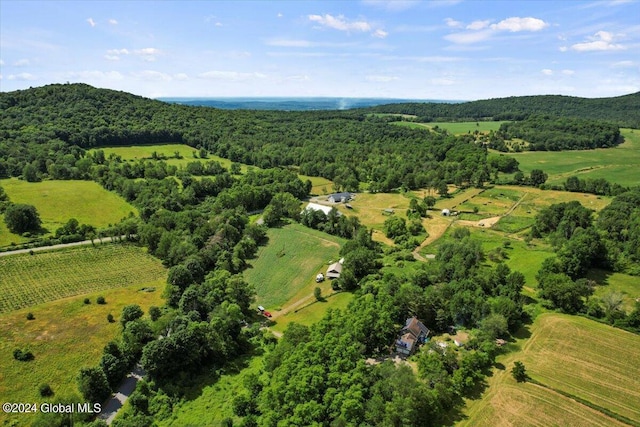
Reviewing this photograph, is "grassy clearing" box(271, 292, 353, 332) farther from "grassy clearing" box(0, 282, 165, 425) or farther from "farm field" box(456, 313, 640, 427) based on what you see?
"farm field" box(456, 313, 640, 427)

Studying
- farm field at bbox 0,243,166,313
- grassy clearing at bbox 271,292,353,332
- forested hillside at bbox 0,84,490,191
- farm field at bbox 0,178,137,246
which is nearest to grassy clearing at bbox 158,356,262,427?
grassy clearing at bbox 271,292,353,332

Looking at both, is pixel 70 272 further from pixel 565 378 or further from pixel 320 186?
pixel 320 186

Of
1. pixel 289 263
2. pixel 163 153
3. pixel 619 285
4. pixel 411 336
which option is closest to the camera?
pixel 411 336

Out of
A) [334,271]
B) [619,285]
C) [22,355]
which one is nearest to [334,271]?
[334,271]

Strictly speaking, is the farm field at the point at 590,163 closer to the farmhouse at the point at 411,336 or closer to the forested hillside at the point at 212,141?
the forested hillside at the point at 212,141

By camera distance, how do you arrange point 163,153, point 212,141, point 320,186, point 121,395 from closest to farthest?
1. point 121,395
2. point 320,186
3. point 163,153
4. point 212,141

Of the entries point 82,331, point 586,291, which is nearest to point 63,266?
point 82,331

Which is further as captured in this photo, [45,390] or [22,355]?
[22,355]
